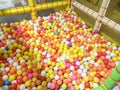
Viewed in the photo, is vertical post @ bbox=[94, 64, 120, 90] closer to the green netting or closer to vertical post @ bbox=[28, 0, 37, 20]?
the green netting

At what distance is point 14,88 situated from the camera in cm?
144

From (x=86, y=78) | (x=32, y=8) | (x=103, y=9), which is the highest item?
(x=103, y=9)

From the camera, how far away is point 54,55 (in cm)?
179

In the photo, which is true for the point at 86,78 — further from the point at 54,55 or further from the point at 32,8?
the point at 32,8

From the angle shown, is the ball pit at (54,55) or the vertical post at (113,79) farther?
the ball pit at (54,55)

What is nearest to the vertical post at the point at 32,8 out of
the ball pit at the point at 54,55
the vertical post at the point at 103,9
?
the ball pit at the point at 54,55

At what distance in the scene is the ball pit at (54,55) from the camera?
1.50 metres

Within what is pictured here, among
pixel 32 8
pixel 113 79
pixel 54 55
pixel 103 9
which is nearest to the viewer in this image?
pixel 113 79

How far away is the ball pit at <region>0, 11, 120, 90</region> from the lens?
1.50m

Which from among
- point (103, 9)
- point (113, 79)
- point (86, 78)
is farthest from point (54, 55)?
point (113, 79)

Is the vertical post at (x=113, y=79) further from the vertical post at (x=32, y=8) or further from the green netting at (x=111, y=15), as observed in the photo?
the vertical post at (x=32, y=8)

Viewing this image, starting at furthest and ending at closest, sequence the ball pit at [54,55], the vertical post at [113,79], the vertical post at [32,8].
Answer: the vertical post at [32,8], the ball pit at [54,55], the vertical post at [113,79]

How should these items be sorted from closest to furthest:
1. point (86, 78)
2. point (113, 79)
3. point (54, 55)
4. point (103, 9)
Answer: point (113, 79)
point (86, 78)
point (54, 55)
point (103, 9)

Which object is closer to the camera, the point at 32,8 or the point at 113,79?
the point at 113,79
